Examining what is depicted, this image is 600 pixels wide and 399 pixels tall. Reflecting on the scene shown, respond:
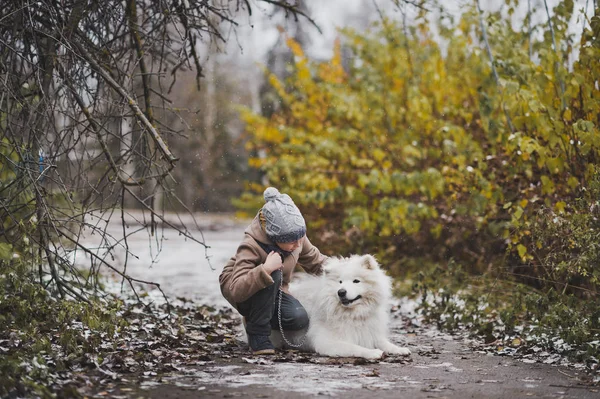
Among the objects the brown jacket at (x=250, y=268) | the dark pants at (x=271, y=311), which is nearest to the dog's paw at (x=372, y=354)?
the dark pants at (x=271, y=311)

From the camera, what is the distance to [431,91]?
1156 cm

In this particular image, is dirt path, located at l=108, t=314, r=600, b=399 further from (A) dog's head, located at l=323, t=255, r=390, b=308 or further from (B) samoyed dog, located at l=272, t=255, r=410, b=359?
(A) dog's head, located at l=323, t=255, r=390, b=308

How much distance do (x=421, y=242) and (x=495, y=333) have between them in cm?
497

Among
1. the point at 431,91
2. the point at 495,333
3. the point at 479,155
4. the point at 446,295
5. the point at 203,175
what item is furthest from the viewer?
the point at 203,175

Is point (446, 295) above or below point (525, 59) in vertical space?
below

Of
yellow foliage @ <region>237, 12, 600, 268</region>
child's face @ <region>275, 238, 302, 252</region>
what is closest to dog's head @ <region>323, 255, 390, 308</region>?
child's face @ <region>275, 238, 302, 252</region>

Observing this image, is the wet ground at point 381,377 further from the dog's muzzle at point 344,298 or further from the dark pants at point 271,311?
the dog's muzzle at point 344,298

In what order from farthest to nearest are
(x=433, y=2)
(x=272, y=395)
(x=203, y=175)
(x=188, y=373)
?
(x=203, y=175) < (x=433, y=2) < (x=188, y=373) < (x=272, y=395)

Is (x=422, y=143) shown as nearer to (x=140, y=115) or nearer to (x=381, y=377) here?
(x=140, y=115)

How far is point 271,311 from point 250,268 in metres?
0.39

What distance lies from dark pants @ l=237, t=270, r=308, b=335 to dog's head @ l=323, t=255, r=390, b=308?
0.36 meters

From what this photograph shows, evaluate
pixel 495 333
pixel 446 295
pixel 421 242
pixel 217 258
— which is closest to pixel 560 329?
pixel 495 333

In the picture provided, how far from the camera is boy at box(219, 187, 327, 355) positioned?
5551 millimetres

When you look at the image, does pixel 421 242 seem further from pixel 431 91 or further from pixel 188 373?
pixel 188 373
